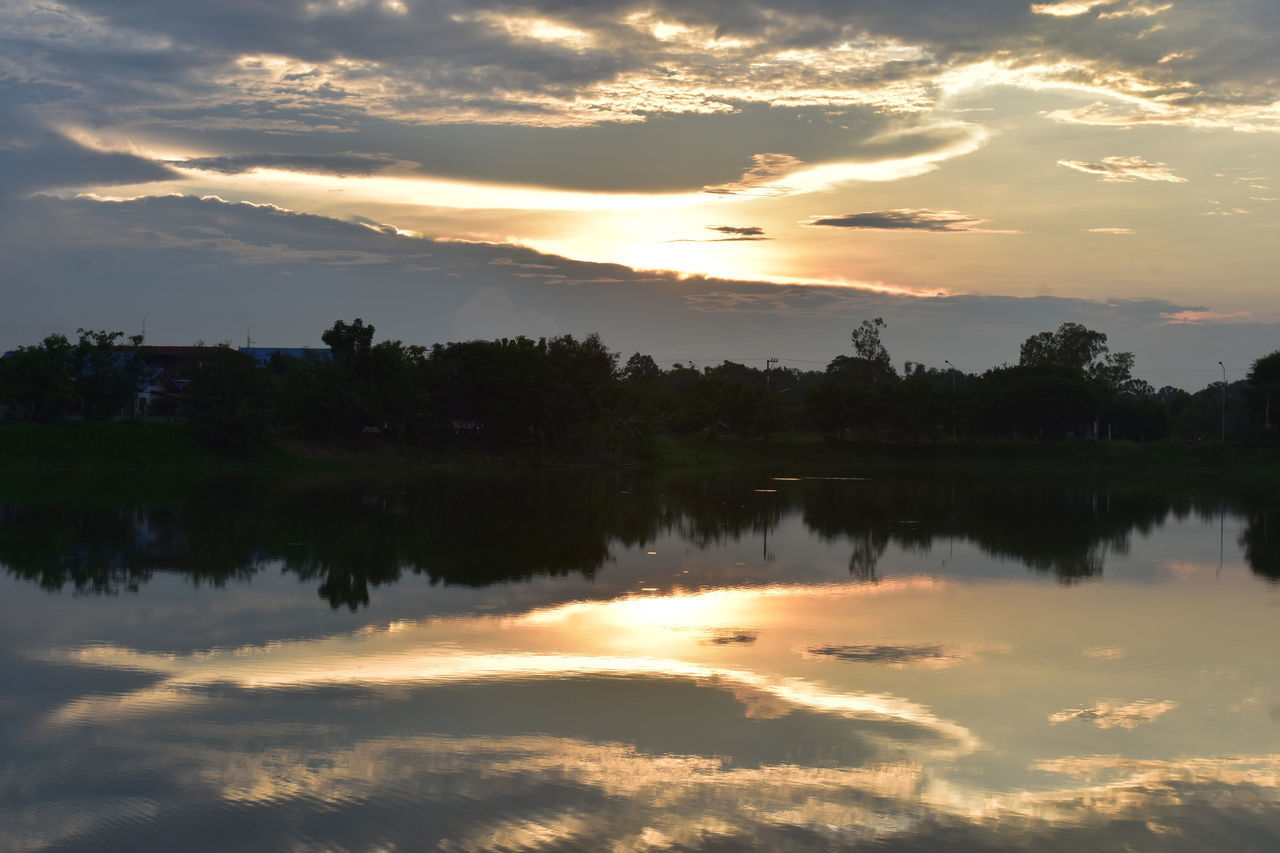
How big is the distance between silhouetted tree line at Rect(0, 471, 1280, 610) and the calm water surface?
9.4 inches

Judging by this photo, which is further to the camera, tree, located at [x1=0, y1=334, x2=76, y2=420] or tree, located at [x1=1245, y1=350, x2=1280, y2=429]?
tree, located at [x1=1245, y1=350, x2=1280, y2=429]

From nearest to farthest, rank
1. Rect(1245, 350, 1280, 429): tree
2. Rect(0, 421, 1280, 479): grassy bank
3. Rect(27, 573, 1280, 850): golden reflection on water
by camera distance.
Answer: Rect(27, 573, 1280, 850): golden reflection on water
Rect(0, 421, 1280, 479): grassy bank
Rect(1245, 350, 1280, 429): tree

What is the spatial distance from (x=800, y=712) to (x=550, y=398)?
58.0m

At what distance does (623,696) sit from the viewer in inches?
416

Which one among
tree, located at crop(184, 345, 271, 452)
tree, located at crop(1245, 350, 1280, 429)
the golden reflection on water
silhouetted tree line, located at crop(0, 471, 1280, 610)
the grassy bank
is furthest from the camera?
tree, located at crop(1245, 350, 1280, 429)

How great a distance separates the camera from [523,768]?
27.0 feet

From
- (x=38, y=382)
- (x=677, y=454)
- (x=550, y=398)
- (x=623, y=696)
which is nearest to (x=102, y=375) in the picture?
(x=38, y=382)

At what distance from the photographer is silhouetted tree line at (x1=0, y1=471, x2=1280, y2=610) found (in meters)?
19.4

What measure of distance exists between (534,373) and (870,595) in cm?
5088

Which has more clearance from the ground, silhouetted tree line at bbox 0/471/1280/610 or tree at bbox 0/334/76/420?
tree at bbox 0/334/76/420

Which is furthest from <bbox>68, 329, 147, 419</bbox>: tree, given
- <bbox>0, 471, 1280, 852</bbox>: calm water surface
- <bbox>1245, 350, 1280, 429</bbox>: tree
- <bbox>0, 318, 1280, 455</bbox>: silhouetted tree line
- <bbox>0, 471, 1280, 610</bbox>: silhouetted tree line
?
<bbox>1245, 350, 1280, 429</bbox>: tree

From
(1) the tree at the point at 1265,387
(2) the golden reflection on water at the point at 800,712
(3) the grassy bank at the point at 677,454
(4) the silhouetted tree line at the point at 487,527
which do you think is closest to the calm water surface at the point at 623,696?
(2) the golden reflection on water at the point at 800,712

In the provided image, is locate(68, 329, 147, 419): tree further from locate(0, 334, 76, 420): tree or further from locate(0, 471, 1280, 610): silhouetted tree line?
locate(0, 471, 1280, 610): silhouetted tree line

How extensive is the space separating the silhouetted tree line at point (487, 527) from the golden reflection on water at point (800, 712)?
3.53 m
